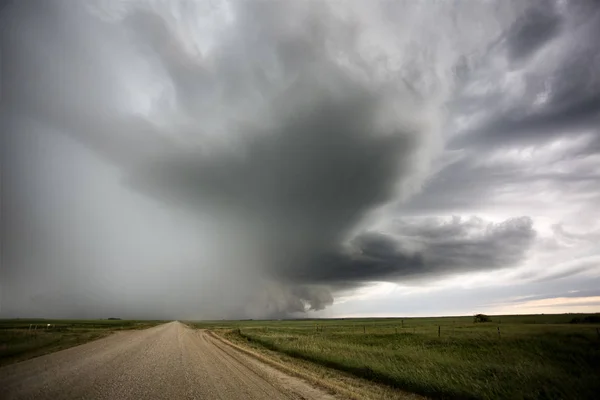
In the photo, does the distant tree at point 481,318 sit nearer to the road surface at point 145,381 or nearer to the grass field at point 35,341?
the road surface at point 145,381

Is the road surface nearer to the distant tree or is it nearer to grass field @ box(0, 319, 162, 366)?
grass field @ box(0, 319, 162, 366)

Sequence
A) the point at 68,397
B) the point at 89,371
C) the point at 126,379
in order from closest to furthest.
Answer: the point at 68,397
the point at 126,379
the point at 89,371

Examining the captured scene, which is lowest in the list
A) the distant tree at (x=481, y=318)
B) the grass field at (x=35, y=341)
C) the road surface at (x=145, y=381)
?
the road surface at (x=145, y=381)

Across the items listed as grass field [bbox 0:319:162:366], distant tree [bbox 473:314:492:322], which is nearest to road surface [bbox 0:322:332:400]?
grass field [bbox 0:319:162:366]

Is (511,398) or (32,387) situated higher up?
(32,387)

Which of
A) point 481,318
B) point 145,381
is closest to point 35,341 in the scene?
point 145,381

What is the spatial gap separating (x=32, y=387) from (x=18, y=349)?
19535mm

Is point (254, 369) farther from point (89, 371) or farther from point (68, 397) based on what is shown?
point (68, 397)

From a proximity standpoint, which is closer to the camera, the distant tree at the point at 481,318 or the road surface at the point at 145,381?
the road surface at the point at 145,381

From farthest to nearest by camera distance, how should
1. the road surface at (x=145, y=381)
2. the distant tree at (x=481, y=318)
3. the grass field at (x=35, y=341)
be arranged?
the distant tree at (x=481, y=318) < the grass field at (x=35, y=341) < the road surface at (x=145, y=381)

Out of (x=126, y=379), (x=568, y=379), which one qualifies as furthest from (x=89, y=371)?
(x=568, y=379)

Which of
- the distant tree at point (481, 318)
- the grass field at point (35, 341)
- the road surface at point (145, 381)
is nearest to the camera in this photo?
the road surface at point (145, 381)

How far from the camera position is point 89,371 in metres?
14.9

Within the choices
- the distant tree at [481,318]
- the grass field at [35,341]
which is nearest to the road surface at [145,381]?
the grass field at [35,341]
